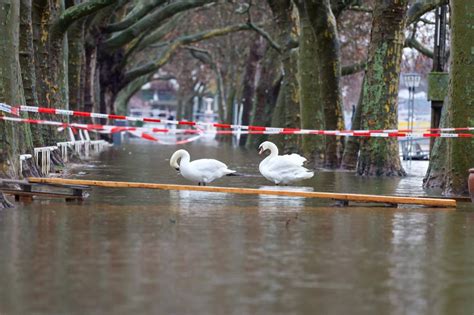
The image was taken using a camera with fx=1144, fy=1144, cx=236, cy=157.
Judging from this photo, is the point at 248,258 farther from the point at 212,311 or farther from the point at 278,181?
the point at 278,181

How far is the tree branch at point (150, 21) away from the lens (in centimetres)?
3950

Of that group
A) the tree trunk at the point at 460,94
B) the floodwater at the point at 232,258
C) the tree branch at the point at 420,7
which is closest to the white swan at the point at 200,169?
the floodwater at the point at 232,258

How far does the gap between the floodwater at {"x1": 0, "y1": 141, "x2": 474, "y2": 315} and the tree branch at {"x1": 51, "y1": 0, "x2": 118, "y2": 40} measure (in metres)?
13.2

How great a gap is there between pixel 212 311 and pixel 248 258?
242 cm

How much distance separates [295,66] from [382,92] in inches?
533

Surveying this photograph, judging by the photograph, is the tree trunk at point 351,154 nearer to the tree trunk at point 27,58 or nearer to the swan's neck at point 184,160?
the tree trunk at point 27,58

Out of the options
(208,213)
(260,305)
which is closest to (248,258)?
(260,305)

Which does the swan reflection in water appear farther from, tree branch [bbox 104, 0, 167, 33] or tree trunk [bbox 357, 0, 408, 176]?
tree branch [bbox 104, 0, 167, 33]

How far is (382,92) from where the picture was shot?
26219 mm

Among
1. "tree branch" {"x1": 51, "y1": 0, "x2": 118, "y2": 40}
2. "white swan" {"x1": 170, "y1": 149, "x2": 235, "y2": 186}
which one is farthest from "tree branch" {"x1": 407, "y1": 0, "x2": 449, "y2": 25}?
"white swan" {"x1": 170, "y1": 149, "x2": 235, "y2": 186}

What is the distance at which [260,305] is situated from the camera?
777cm

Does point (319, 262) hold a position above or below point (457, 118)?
below

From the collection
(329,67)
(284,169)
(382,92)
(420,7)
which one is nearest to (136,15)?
(329,67)

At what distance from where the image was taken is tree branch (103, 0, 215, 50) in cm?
3950
